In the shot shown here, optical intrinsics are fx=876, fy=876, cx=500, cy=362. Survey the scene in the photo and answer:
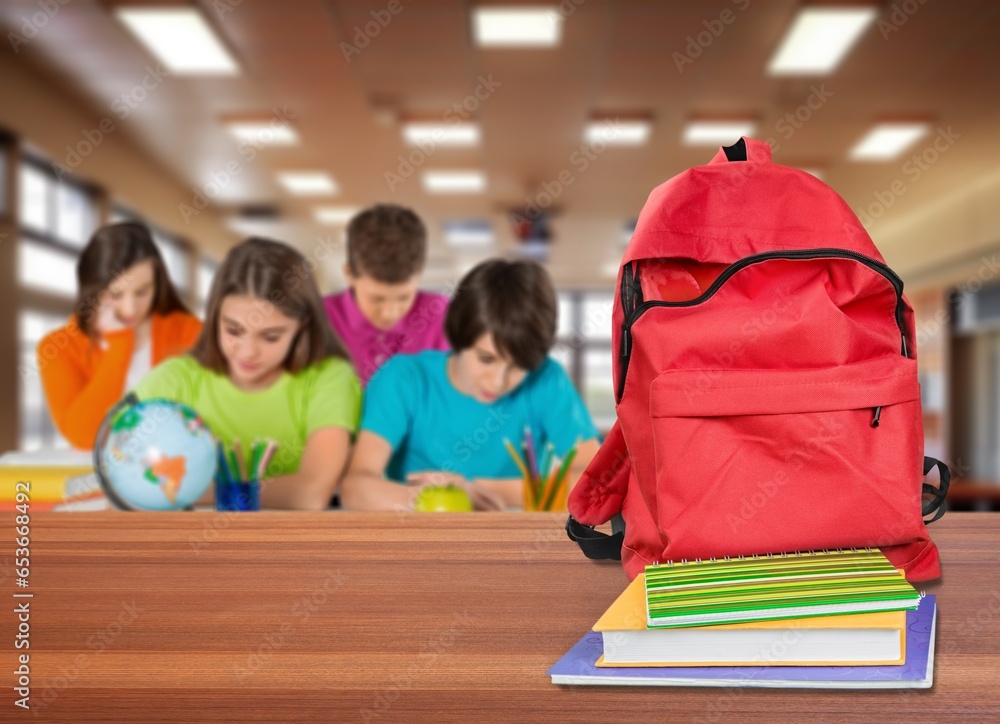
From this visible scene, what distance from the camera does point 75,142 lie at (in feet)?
19.0

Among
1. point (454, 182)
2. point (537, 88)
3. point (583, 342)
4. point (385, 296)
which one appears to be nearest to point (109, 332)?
point (385, 296)

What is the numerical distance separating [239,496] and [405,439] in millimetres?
590

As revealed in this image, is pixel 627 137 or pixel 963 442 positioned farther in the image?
pixel 963 442

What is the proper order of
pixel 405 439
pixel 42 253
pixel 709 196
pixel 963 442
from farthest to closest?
pixel 963 442 < pixel 42 253 < pixel 405 439 < pixel 709 196

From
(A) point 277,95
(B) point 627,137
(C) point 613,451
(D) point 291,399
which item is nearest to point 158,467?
(C) point 613,451

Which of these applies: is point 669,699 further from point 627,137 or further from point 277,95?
point 627,137

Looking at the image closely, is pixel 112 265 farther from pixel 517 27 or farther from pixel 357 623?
pixel 517 27

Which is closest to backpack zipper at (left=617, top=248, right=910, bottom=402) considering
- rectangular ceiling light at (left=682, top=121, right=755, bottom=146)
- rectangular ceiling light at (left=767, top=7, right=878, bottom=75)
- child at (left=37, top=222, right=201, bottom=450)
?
child at (left=37, top=222, right=201, bottom=450)

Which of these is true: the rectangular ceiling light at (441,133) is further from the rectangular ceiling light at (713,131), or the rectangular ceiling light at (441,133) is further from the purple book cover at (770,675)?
the purple book cover at (770,675)

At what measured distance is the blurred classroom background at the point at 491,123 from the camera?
14.0 feet

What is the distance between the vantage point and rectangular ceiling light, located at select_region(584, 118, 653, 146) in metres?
5.72

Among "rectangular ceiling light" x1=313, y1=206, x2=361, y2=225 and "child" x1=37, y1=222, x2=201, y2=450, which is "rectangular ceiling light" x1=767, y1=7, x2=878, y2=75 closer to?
"child" x1=37, y1=222, x2=201, y2=450

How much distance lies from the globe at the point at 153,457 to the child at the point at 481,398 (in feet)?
1.69

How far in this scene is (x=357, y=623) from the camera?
0.60 meters
